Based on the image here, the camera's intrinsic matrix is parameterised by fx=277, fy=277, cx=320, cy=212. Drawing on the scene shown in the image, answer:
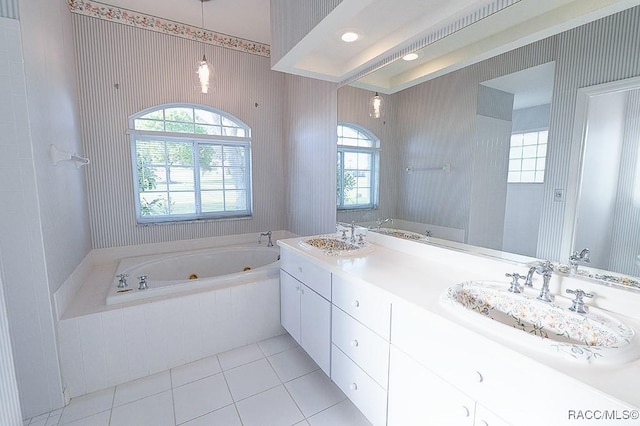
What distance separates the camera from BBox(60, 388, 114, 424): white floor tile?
60.4 inches

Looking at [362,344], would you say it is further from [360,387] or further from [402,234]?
[402,234]

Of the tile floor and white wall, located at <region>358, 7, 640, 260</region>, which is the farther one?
the tile floor

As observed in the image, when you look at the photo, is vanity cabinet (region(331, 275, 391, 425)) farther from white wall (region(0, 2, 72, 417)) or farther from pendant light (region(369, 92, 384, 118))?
white wall (region(0, 2, 72, 417))

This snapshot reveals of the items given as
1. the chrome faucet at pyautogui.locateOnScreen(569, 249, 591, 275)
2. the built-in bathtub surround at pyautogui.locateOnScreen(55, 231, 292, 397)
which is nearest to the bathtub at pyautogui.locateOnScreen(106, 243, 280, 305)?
the built-in bathtub surround at pyautogui.locateOnScreen(55, 231, 292, 397)

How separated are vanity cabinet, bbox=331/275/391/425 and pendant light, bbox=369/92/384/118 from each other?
3.89 ft

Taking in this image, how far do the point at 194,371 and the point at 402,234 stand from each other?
1.69 meters

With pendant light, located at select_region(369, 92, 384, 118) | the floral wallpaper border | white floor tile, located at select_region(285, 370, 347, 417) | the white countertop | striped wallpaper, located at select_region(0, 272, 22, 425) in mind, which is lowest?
white floor tile, located at select_region(285, 370, 347, 417)

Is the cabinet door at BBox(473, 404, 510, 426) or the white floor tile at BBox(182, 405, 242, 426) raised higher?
the cabinet door at BBox(473, 404, 510, 426)

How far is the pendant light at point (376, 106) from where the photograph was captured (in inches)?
75.7

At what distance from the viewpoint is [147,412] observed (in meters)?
1.56

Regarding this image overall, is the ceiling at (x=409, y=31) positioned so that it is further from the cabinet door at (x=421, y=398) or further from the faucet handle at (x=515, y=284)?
the cabinet door at (x=421, y=398)

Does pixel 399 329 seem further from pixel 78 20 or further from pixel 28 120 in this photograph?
pixel 78 20

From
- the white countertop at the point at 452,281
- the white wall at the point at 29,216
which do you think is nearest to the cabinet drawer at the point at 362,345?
the white countertop at the point at 452,281

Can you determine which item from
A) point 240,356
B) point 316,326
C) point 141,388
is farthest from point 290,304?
point 141,388
